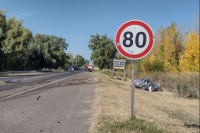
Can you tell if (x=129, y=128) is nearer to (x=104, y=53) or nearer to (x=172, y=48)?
(x=172, y=48)

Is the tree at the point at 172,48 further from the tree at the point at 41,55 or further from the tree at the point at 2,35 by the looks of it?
the tree at the point at 41,55

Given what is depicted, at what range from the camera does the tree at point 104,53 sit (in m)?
66.7

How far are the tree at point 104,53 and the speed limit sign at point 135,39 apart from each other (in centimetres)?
6171

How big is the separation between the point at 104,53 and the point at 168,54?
2946 centimetres

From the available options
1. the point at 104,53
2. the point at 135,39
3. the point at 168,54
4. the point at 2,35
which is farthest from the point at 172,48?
the point at 135,39

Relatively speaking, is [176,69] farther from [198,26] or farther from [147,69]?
[198,26]

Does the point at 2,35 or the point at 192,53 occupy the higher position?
the point at 2,35

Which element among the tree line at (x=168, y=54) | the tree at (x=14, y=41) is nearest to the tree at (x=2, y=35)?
the tree at (x=14, y=41)

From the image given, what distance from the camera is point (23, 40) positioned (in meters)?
41.7

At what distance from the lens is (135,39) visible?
416 cm

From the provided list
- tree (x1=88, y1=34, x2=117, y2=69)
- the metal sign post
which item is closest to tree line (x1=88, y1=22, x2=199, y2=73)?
tree (x1=88, y1=34, x2=117, y2=69)

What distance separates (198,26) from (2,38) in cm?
3724

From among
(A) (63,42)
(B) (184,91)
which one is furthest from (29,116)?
(A) (63,42)

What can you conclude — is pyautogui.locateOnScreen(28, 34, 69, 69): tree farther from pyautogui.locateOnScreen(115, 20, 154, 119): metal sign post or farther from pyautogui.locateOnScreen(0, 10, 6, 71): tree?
pyautogui.locateOnScreen(115, 20, 154, 119): metal sign post
